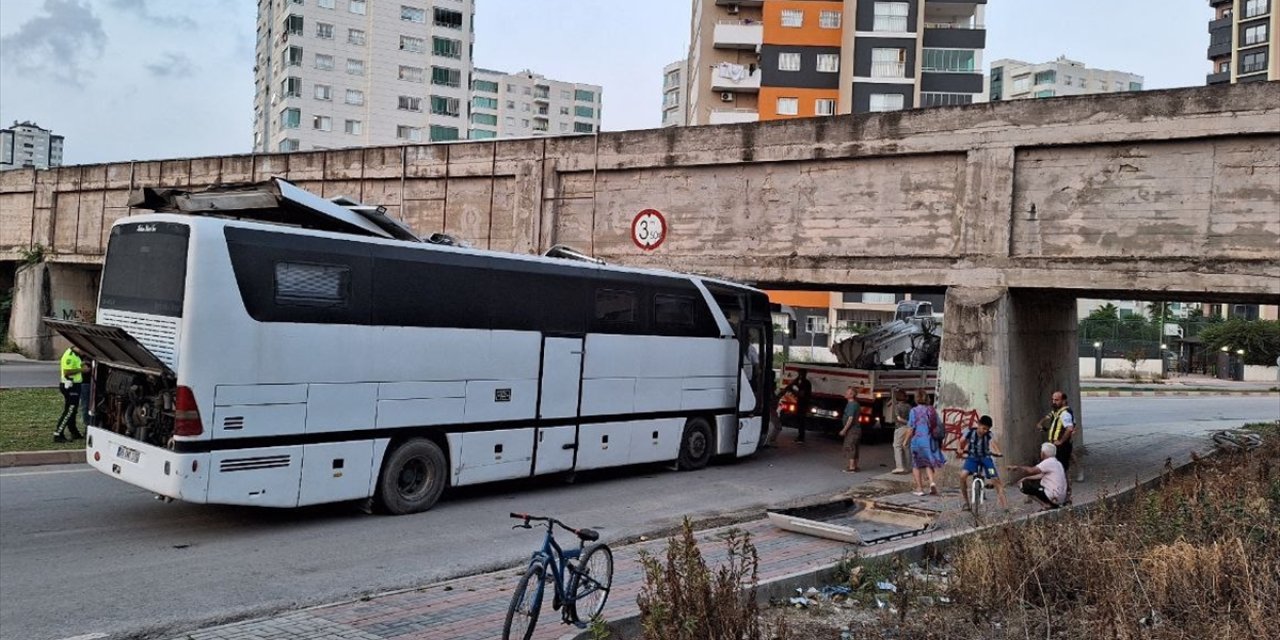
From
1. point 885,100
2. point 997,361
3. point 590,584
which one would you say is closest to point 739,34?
point 885,100

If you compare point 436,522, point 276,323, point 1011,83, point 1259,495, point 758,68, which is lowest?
point 436,522

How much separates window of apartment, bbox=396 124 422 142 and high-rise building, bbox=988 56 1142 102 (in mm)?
76874

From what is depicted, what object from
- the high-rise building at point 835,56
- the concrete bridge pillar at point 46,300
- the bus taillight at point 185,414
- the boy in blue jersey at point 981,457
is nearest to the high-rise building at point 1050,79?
the high-rise building at point 835,56

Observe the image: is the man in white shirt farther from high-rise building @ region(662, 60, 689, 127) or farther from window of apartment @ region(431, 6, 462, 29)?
high-rise building @ region(662, 60, 689, 127)

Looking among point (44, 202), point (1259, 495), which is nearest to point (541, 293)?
point (1259, 495)

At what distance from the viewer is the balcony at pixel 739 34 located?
197 ft

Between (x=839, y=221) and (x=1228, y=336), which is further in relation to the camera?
(x=1228, y=336)

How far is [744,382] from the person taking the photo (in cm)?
1788

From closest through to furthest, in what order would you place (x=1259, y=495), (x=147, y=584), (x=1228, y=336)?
(x=147, y=584), (x=1259, y=495), (x=1228, y=336)

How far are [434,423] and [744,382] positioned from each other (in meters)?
7.13

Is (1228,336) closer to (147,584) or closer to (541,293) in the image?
(541,293)

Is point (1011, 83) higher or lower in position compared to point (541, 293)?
higher

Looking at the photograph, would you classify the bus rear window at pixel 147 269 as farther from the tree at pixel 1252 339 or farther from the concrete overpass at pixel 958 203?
the tree at pixel 1252 339

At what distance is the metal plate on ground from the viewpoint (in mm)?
10531
